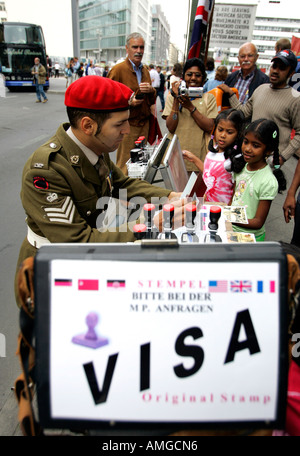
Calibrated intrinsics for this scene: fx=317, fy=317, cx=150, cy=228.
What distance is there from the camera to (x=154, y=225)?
1541 millimetres

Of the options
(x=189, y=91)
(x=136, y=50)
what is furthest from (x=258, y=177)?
(x=136, y=50)

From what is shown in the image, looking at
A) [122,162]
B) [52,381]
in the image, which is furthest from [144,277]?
[122,162]

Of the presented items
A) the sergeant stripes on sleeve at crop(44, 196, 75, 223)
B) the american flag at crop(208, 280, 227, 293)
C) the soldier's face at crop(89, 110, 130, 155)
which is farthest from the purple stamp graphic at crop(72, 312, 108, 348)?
the soldier's face at crop(89, 110, 130, 155)

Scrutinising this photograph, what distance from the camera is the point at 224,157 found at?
8.92 ft

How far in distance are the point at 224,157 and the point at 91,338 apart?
7.17ft

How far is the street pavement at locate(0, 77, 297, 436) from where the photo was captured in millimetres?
2088

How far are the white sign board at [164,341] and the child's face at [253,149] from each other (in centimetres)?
167

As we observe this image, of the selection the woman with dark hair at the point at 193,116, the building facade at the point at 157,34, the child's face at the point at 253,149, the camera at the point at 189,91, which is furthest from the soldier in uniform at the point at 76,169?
the building facade at the point at 157,34

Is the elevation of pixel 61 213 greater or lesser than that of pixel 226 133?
lesser

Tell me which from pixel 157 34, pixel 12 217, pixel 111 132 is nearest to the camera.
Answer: pixel 111 132

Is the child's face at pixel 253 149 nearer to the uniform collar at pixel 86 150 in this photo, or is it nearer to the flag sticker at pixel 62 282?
the uniform collar at pixel 86 150

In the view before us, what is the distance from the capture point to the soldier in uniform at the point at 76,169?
4.71 feet

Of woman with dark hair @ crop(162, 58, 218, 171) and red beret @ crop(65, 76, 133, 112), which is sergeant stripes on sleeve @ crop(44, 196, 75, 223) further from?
woman with dark hair @ crop(162, 58, 218, 171)

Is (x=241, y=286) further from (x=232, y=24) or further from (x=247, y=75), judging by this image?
(x=232, y=24)
